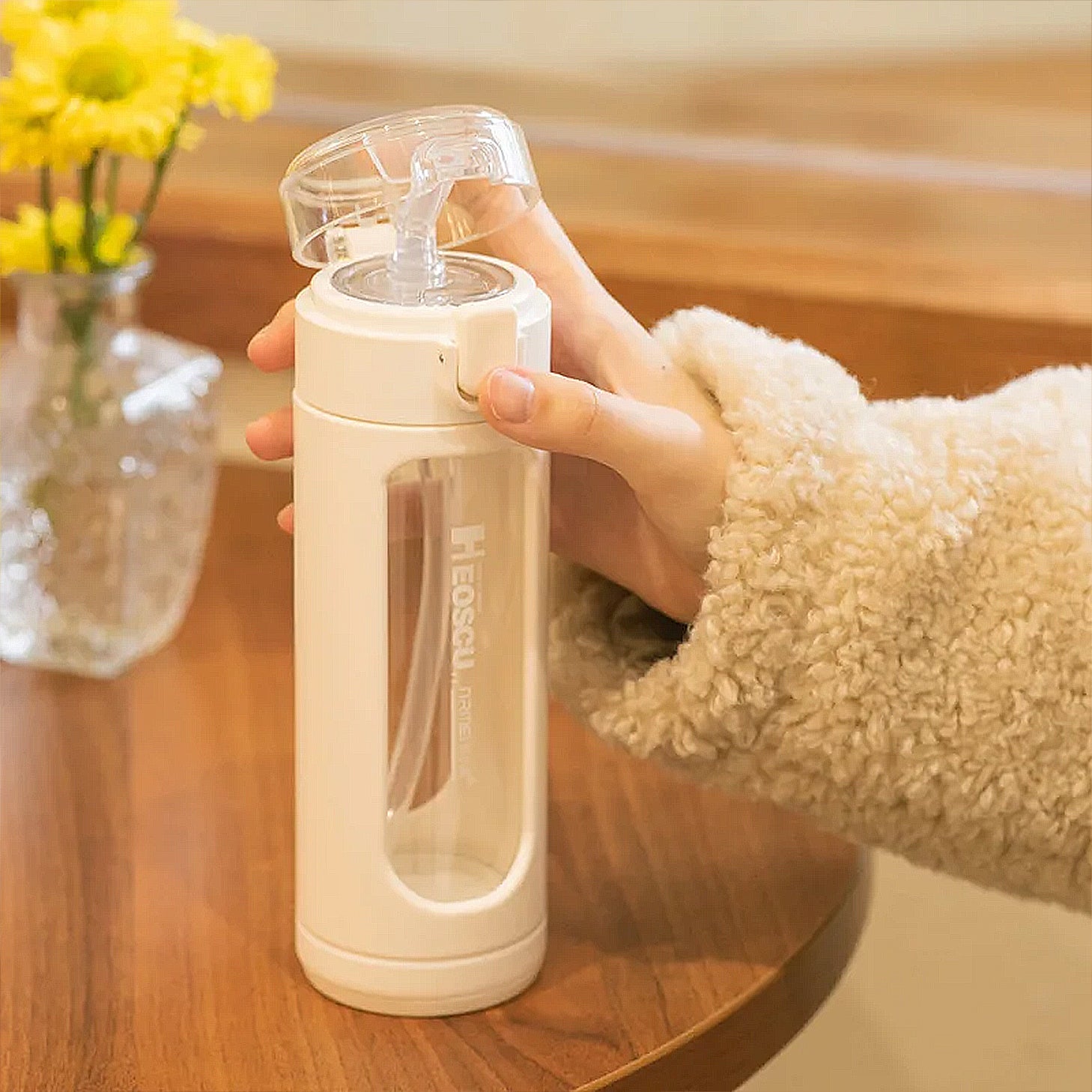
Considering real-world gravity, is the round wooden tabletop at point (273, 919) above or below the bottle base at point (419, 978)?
below

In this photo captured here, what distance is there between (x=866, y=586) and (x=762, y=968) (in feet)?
0.49

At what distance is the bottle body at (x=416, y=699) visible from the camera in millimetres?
540

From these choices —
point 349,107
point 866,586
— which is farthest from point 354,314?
point 349,107

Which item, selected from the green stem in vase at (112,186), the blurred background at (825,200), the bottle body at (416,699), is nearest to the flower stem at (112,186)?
the green stem in vase at (112,186)

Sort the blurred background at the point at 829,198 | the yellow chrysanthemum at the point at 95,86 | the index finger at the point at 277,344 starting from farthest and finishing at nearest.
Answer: the blurred background at the point at 829,198
the yellow chrysanthemum at the point at 95,86
the index finger at the point at 277,344

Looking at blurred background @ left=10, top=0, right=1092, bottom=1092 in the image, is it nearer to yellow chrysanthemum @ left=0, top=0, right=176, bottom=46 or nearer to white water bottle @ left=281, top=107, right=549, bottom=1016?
yellow chrysanthemum @ left=0, top=0, right=176, bottom=46

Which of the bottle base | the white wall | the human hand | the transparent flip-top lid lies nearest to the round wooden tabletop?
the bottle base

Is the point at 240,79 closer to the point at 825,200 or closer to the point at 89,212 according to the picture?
the point at 89,212

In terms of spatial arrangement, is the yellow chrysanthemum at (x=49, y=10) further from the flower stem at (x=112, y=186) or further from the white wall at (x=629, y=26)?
the white wall at (x=629, y=26)

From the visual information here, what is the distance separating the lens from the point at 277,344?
64 cm

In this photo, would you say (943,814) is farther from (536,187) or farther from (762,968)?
(536,187)

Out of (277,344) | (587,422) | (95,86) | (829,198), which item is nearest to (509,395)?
(587,422)

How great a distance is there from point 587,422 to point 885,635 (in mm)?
126

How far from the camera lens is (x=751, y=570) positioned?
57cm
